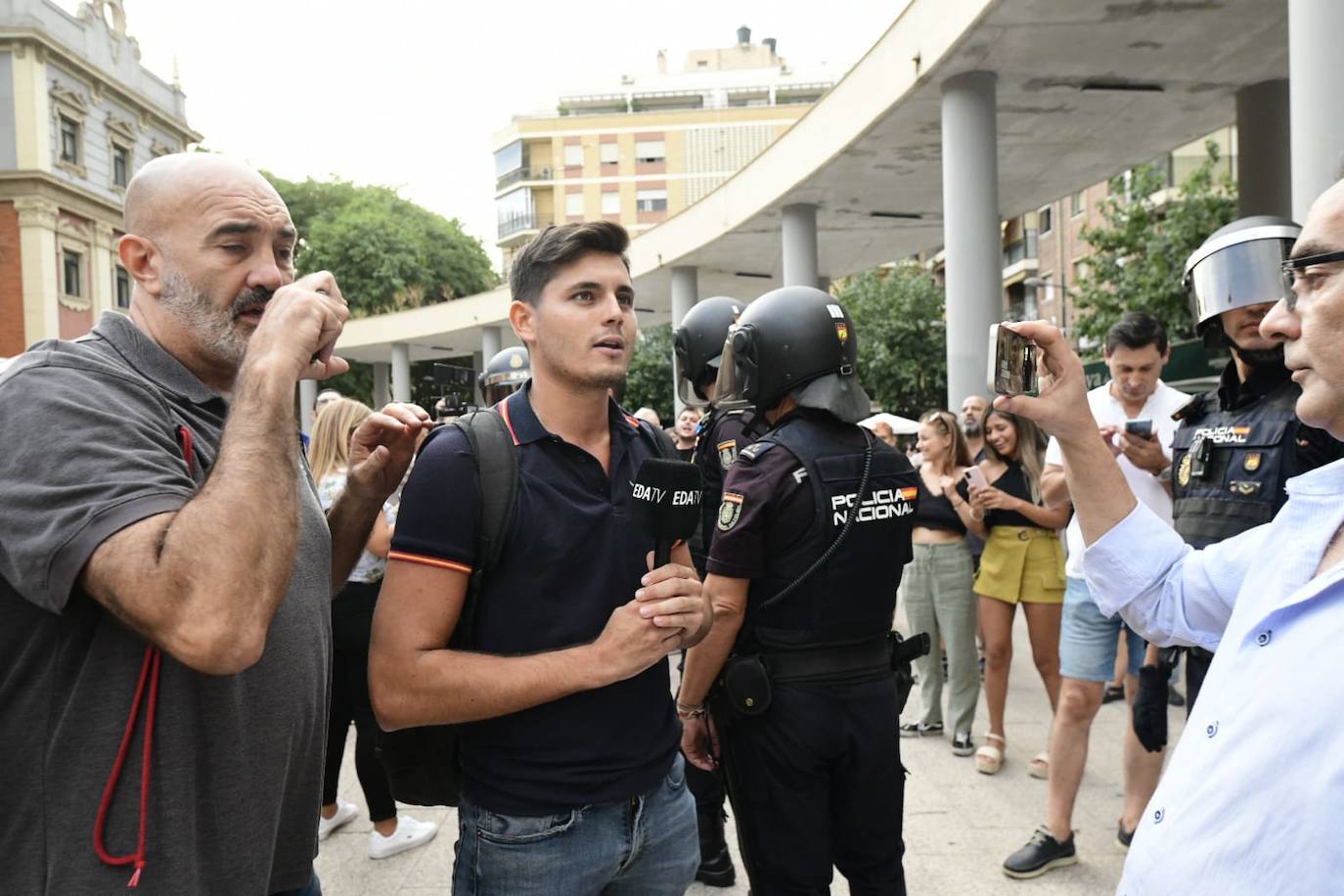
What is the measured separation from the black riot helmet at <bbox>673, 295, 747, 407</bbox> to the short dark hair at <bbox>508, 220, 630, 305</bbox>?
2.18 meters

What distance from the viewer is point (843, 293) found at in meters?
31.4

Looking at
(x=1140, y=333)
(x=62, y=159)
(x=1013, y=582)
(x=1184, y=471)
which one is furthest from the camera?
(x=62, y=159)

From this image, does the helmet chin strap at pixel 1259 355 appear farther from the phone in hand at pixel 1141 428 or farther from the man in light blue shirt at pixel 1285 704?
Result: the man in light blue shirt at pixel 1285 704

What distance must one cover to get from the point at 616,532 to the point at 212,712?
0.89 m

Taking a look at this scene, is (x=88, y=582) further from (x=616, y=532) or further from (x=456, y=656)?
(x=616, y=532)

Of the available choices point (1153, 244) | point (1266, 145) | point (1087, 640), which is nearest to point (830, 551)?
point (1087, 640)

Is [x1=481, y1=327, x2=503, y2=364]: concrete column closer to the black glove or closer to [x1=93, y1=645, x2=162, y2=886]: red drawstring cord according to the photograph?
the black glove

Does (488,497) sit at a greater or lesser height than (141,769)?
greater

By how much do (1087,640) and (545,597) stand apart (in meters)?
2.93

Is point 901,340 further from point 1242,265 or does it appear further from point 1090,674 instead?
point 1242,265

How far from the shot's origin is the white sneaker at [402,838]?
14.3 feet

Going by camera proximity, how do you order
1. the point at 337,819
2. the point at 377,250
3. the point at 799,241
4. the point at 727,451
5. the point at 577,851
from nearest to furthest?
the point at 577,851 → the point at 727,451 → the point at 337,819 → the point at 799,241 → the point at 377,250

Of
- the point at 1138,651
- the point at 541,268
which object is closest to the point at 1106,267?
the point at 1138,651

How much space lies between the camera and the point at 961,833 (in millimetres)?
4414
